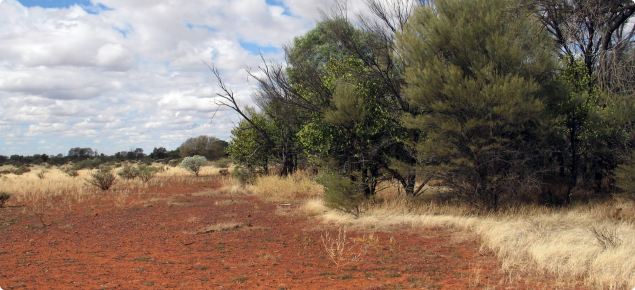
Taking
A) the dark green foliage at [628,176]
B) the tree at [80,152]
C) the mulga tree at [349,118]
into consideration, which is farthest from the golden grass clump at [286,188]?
the tree at [80,152]

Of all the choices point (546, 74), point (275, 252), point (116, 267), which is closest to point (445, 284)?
point (275, 252)

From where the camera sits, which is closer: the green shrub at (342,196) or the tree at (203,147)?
the green shrub at (342,196)

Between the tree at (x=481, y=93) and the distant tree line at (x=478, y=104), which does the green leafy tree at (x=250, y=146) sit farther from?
the tree at (x=481, y=93)

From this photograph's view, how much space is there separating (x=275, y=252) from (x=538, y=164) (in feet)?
28.3

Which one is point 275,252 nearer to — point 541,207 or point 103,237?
point 103,237

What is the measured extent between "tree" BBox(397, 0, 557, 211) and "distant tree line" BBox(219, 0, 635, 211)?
0.04 metres

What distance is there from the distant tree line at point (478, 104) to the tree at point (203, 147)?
1793 inches

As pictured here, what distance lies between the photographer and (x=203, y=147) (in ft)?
197

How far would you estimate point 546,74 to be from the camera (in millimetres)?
11805

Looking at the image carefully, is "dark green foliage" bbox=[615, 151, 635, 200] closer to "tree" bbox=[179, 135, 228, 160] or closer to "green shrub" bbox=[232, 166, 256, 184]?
"green shrub" bbox=[232, 166, 256, 184]

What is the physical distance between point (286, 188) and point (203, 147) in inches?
1754

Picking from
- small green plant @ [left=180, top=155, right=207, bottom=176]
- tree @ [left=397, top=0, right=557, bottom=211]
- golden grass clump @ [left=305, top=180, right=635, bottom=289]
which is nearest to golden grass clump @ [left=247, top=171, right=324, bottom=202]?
golden grass clump @ [left=305, top=180, right=635, bottom=289]

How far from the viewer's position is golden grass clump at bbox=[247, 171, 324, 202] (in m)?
17.4

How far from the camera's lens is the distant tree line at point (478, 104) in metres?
10.6
